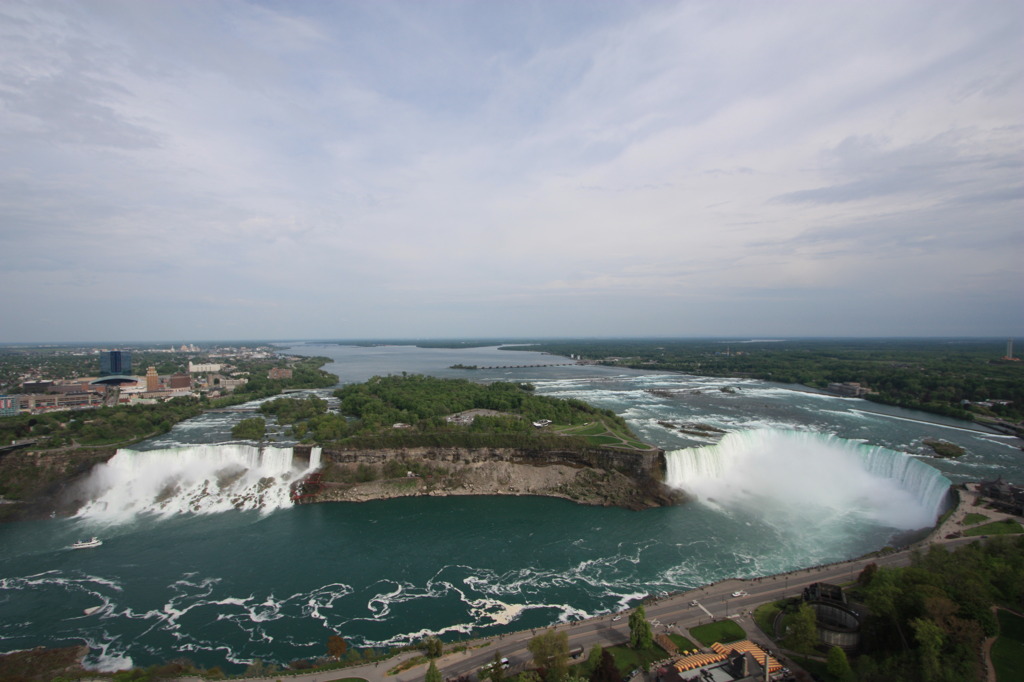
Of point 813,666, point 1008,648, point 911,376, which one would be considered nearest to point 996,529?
point 1008,648

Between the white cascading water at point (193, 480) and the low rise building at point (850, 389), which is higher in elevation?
the low rise building at point (850, 389)

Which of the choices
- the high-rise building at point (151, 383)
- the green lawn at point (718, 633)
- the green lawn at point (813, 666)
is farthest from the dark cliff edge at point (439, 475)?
the high-rise building at point (151, 383)

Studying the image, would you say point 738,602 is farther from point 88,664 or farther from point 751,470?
point 88,664

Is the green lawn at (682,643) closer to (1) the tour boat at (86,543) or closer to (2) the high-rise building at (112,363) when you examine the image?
(1) the tour boat at (86,543)

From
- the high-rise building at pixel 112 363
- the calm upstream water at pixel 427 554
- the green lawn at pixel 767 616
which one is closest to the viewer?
the green lawn at pixel 767 616

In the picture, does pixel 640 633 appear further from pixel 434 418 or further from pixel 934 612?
pixel 434 418

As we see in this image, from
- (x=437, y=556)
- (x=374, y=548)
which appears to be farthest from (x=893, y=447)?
(x=374, y=548)
